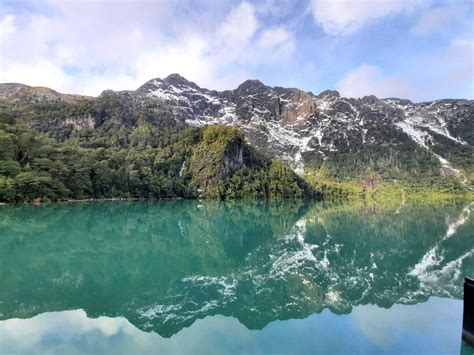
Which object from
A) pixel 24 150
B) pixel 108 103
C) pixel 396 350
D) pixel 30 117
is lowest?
pixel 396 350

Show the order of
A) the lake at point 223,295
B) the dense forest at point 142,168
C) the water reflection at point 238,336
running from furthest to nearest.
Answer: the dense forest at point 142,168 → the lake at point 223,295 → the water reflection at point 238,336

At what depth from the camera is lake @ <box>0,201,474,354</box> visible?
37.5ft

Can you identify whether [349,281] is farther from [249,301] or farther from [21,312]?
[21,312]

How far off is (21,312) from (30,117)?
517ft

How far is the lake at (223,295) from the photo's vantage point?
37.5 feet

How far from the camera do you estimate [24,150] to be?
67688mm

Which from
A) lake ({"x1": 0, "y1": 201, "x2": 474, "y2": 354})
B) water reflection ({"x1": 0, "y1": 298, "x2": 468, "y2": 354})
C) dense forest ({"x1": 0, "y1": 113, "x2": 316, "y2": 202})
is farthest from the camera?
dense forest ({"x1": 0, "y1": 113, "x2": 316, "y2": 202})

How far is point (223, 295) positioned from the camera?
1681 cm

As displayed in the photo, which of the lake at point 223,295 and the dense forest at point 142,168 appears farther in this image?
the dense forest at point 142,168

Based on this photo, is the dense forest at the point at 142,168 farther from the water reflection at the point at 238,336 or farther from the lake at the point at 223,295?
the water reflection at the point at 238,336

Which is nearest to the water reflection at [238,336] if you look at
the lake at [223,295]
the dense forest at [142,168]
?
the lake at [223,295]

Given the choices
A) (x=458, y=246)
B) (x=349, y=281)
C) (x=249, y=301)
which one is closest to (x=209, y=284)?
(x=249, y=301)

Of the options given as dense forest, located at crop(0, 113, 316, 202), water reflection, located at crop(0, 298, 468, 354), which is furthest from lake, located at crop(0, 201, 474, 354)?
dense forest, located at crop(0, 113, 316, 202)

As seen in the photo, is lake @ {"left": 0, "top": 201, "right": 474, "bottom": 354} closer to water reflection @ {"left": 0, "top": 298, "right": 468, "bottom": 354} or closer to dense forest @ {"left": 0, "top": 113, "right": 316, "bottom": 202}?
Result: water reflection @ {"left": 0, "top": 298, "right": 468, "bottom": 354}
